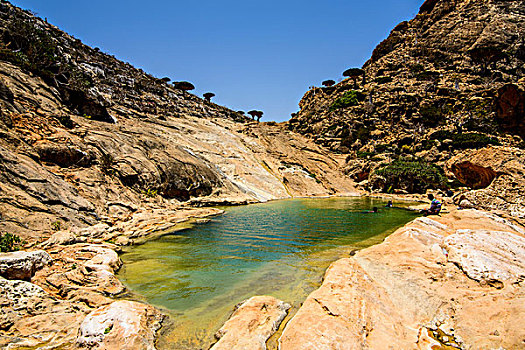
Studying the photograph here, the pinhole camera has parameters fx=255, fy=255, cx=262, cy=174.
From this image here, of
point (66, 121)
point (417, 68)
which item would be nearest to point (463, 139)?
point (417, 68)

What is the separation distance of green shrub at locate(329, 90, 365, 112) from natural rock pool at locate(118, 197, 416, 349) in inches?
1985

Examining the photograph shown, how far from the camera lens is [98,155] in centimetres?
1869

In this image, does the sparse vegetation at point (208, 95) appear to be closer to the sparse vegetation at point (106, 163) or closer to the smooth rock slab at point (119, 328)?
the sparse vegetation at point (106, 163)

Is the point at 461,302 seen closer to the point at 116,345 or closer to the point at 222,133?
the point at 116,345

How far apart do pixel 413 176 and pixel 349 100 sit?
106 feet

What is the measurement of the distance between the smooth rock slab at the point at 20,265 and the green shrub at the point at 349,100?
6420 centimetres

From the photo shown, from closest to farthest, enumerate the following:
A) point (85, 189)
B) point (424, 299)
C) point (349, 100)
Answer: point (424, 299)
point (85, 189)
point (349, 100)

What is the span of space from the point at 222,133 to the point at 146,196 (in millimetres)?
31114

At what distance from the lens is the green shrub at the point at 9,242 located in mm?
7996

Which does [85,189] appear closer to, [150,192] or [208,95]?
[150,192]

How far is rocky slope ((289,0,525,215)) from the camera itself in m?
39.5

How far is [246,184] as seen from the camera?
34125 mm

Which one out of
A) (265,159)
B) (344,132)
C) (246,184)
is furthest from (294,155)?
(246,184)

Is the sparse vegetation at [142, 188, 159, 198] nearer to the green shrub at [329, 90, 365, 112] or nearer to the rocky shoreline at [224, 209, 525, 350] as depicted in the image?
the rocky shoreline at [224, 209, 525, 350]
